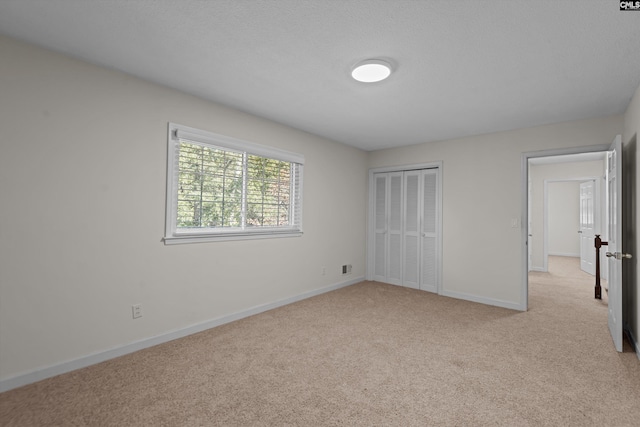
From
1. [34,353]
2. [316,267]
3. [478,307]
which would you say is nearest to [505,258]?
[478,307]

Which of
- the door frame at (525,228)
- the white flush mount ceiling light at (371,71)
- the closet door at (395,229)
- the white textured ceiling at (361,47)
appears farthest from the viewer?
the closet door at (395,229)

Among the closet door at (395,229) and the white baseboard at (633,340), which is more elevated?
the closet door at (395,229)

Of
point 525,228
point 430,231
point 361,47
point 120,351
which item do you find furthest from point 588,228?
point 120,351

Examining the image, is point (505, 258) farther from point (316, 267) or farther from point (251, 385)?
point (251, 385)

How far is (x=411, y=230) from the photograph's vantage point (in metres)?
4.99

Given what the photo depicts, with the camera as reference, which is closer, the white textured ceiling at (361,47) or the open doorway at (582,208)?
the white textured ceiling at (361,47)

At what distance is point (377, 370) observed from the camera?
233cm

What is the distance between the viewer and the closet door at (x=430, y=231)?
185 inches

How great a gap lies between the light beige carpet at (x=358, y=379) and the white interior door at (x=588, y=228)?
3610mm

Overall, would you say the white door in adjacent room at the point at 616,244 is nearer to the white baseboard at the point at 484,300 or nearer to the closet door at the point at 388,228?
the white baseboard at the point at 484,300

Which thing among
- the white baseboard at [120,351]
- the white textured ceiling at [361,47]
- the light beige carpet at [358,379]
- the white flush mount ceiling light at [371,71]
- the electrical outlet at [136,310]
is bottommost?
the light beige carpet at [358,379]

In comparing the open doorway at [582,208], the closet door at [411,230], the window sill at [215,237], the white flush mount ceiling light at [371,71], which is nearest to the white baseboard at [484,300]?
the closet door at [411,230]

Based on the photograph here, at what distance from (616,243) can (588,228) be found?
16.1 ft

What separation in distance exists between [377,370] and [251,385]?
95cm
